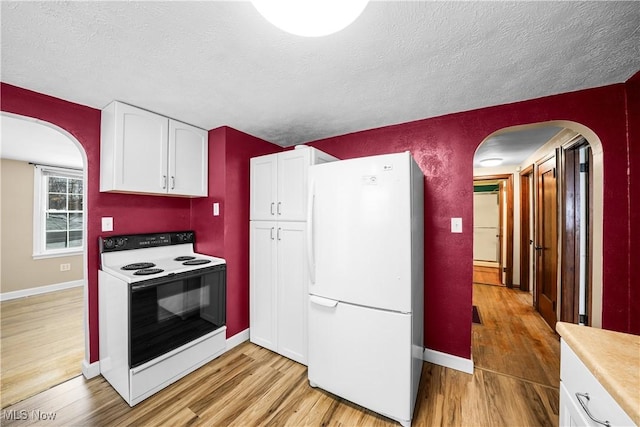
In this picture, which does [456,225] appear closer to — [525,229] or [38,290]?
[525,229]

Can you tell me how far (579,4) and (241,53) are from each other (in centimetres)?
157

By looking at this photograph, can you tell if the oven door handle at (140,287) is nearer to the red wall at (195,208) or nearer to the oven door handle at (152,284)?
the oven door handle at (152,284)

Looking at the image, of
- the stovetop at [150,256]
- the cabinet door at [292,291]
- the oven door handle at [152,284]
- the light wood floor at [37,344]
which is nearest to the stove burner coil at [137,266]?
the stovetop at [150,256]

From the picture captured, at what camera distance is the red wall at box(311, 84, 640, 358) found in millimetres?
1675

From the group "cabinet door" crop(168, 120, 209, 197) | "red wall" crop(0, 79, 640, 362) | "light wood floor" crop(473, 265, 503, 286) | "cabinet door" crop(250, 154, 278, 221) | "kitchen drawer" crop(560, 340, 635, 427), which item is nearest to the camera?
"kitchen drawer" crop(560, 340, 635, 427)

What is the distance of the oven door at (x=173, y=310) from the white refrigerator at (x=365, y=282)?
1.00 metres

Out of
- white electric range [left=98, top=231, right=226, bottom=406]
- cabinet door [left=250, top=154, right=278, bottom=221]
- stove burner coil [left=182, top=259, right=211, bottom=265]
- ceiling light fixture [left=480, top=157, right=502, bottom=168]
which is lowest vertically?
white electric range [left=98, top=231, right=226, bottom=406]

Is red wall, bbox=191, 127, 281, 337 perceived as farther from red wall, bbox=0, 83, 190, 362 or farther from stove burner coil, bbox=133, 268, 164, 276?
stove burner coil, bbox=133, 268, 164, 276

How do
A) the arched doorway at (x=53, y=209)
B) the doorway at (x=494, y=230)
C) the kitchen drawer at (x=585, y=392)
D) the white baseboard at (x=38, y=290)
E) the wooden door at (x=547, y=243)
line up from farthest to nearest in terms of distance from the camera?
the doorway at (x=494, y=230) → the white baseboard at (x=38, y=290) → the arched doorway at (x=53, y=209) → the wooden door at (x=547, y=243) → the kitchen drawer at (x=585, y=392)

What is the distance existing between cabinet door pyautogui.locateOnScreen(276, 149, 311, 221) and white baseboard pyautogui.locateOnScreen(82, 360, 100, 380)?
1927 millimetres

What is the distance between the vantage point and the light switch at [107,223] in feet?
6.90

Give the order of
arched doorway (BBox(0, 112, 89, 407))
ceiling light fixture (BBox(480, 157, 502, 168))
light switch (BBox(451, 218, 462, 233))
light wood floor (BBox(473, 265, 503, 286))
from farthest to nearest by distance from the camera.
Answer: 1. light wood floor (BBox(473, 265, 503, 286))
2. ceiling light fixture (BBox(480, 157, 502, 168))
3. arched doorway (BBox(0, 112, 89, 407))
4. light switch (BBox(451, 218, 462, 233))

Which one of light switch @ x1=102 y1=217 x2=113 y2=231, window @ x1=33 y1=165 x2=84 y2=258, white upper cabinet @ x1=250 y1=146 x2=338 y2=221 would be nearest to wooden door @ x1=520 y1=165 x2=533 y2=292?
white upper cabinet @ x1=250 y1=146 x2=338 y2=221

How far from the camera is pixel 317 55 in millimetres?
1373
